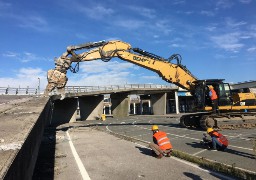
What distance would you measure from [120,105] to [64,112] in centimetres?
1531

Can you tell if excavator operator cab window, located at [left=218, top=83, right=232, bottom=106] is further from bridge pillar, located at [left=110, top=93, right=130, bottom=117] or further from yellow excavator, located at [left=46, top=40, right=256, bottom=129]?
bridge pillar, located at [left=110, top=93, right=130, bottom=117]

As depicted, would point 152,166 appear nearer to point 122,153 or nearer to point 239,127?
point 122,153

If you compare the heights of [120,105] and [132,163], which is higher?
[120,105]

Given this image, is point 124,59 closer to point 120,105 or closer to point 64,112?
point 64,112

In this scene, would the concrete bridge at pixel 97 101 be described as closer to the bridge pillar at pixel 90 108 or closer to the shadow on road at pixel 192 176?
the bridge pillar at pixel 90 108

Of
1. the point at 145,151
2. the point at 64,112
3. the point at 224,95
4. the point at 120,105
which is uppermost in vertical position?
the point at 120,105

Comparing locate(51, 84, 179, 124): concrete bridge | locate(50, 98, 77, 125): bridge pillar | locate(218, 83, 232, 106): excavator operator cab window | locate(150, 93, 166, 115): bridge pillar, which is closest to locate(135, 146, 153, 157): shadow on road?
locate(218, 83, 232, 106): excavator operator cab window

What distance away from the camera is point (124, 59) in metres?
21.9

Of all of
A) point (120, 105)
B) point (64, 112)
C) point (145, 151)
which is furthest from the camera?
point (120, 105)

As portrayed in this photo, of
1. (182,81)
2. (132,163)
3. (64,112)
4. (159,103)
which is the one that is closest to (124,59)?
(182,81)

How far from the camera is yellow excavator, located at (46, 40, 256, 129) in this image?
783 inches

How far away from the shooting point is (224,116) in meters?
20.8

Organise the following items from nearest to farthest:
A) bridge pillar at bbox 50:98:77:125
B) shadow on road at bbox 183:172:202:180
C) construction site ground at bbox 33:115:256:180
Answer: shadow on road at bbox 183:172:202:180, construction site ground at bbox 33:115:256:180, bridge pillar at bbox 50:98:77:125

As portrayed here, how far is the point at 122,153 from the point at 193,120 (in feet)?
39.9
